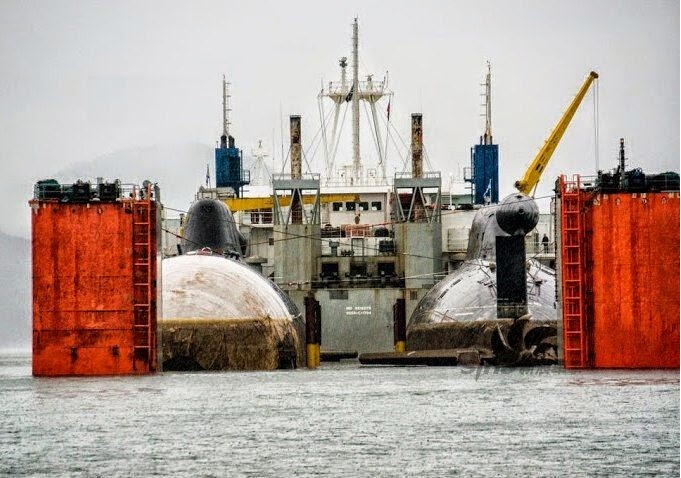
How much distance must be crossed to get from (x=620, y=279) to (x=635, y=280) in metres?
0.51

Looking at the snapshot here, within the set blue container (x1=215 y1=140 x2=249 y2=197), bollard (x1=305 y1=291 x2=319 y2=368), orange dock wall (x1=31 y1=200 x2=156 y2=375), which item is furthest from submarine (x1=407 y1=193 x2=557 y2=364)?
blue container (x1=215 y1=140 x2=249 y2=197)

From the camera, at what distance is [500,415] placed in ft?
152

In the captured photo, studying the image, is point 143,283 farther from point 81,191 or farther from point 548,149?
point 548,149

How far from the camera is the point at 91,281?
56344mm

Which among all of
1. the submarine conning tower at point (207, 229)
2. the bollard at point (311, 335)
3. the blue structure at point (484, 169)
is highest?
the blue structure at point (484, 169)

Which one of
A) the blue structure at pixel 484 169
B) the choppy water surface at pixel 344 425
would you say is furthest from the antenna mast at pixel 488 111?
the choppy water surface at pixel 344 425

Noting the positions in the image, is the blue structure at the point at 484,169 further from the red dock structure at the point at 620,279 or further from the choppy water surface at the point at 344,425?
the red dock structure at the point at 620,279

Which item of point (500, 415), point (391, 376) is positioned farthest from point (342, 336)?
point (500, 415)

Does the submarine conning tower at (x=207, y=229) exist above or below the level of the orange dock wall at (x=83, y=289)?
above

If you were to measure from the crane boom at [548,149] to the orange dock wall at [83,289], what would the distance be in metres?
30.0

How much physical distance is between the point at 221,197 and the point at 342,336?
10560mm

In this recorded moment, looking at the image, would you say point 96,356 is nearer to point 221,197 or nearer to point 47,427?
point 47,427

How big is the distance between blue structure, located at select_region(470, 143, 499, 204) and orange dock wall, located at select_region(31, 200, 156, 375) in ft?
Answer: 126

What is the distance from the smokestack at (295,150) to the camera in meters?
89.2
